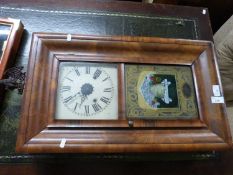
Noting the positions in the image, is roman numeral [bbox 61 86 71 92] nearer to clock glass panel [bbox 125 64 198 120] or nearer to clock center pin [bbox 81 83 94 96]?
clock center pin [bbox 81 83 94 96]

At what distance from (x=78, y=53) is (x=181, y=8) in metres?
0.51

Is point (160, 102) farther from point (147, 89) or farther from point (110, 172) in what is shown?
point (110, 172)

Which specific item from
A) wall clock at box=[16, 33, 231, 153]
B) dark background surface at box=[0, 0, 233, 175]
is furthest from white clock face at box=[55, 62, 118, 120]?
dark background surface at box=[0, 0, 233, 175]

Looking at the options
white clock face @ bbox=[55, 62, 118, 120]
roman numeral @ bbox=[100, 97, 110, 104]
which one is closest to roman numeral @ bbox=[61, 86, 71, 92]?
white clock face @ bbox=[55, 62, 118, 120]

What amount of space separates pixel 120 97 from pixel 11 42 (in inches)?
15.7

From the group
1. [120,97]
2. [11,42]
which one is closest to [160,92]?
[120,97]

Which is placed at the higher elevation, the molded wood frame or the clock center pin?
the molded wood frame

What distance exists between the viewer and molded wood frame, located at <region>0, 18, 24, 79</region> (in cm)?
74

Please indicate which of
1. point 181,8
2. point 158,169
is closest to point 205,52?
point 181,8

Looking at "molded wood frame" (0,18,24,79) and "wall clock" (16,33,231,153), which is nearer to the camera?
"wall clock" (16,33,231,153)

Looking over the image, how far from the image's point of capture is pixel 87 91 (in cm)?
70

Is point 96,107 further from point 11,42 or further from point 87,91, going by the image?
point 11,42

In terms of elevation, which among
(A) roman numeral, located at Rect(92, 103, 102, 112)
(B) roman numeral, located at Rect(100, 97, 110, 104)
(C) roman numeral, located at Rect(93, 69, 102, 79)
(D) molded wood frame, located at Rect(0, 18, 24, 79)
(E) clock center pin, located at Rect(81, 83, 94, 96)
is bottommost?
(A) roman numeral, located at Rect(92, 103, 102, 112)

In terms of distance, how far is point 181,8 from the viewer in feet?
3.22
